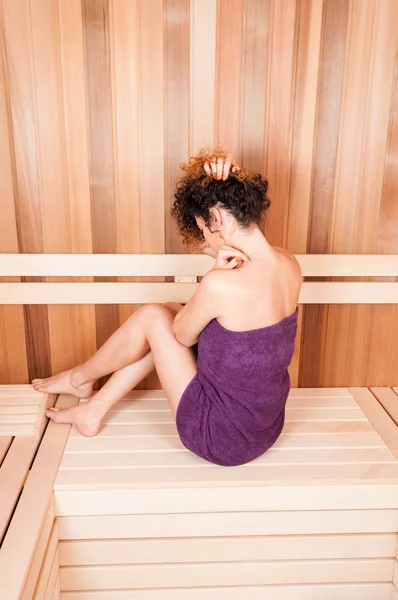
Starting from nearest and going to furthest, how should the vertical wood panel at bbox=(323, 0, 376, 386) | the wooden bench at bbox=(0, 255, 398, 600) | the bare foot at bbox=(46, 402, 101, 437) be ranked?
the wooden bench at bbox=(0, 255, 398, 600), the bare foot at bbox=(46, 402, 101, 437), the vertical wood panel at bbox=(323, 0, 376, 386)

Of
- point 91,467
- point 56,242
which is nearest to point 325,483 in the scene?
point 91,467

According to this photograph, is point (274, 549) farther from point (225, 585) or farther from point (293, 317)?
point (293, 317)

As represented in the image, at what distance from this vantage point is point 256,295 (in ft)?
5.23

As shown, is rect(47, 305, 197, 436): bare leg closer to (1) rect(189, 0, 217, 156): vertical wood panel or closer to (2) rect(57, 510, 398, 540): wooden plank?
(2) rect(57, 510, 398, 540): wooden plank

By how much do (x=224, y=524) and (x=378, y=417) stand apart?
738mm

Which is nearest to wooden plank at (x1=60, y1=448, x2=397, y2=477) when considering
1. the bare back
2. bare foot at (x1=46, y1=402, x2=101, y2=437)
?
bare foot at (x1=46, y1=402, x2=101, y2=437)

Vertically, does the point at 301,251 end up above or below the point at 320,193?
below

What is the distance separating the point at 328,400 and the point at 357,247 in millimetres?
601

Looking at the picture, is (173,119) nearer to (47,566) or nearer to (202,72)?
(202,72)

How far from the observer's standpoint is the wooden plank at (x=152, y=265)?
84.7 inches

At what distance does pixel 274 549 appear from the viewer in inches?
69.0

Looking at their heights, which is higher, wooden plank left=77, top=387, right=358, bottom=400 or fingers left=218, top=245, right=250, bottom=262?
fingers left=218, top=245, right=250, bottom=262

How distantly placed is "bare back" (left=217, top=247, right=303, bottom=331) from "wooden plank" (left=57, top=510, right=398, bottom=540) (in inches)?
22.9

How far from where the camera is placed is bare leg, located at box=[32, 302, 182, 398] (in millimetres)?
1864
